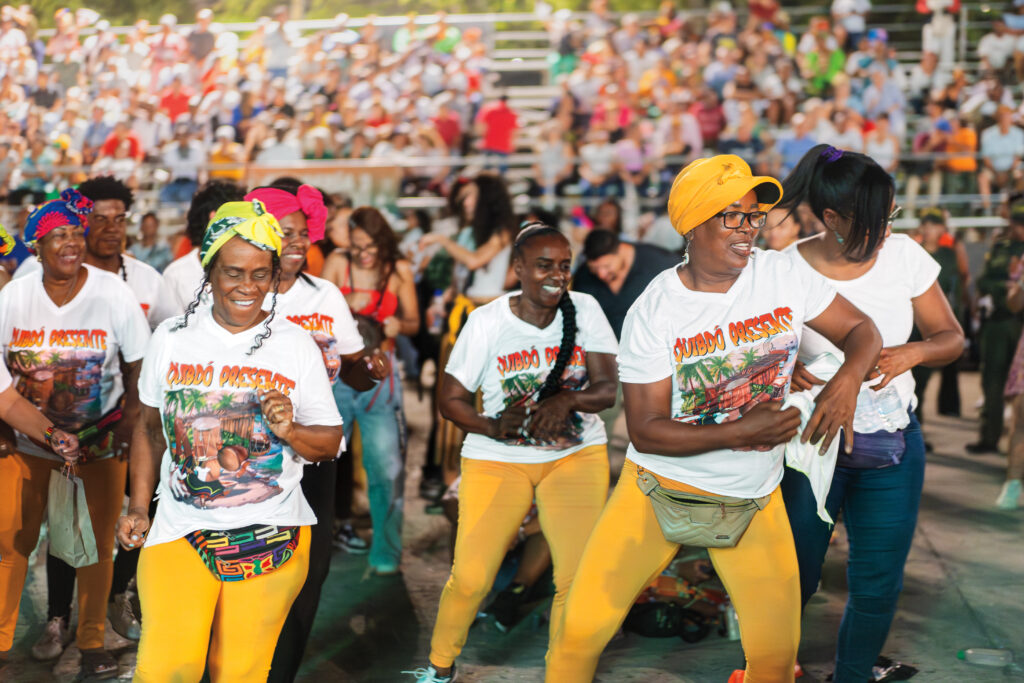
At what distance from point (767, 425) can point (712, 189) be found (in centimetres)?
72

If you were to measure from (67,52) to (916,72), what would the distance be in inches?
511

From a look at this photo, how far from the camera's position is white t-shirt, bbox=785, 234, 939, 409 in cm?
382

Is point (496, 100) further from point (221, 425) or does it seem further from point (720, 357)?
point (221, 425)

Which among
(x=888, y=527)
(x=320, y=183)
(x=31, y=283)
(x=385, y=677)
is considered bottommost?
(x=385, y=677)

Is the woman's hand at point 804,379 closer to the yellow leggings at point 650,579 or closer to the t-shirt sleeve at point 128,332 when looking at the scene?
the yellow leggings at point 650,579

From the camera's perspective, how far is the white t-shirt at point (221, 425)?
321cm

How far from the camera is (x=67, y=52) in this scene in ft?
55.0

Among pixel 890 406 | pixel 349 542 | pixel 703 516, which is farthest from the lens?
pixel 349 542

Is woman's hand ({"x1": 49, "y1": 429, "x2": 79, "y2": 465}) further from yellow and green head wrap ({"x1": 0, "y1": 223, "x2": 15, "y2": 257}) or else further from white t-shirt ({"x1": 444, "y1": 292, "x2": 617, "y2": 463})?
white t-shirt ({"x1": 444, "y1": 292, "x2": 617, "y2": 463})

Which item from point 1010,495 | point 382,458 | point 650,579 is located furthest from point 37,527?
point 1010,495

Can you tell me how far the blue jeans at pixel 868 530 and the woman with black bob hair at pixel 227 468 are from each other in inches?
66.3

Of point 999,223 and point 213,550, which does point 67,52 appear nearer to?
point 999,223

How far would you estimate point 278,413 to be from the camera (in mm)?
3143

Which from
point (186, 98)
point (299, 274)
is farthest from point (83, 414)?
point (186, 98)
